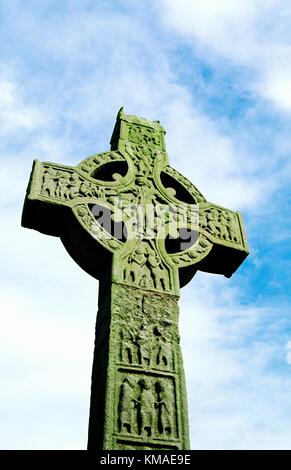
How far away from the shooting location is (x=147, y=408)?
381 centimetres

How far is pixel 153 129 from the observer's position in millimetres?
6141

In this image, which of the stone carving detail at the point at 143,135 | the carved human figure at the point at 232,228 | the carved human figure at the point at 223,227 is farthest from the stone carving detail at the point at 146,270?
the stone carving detail at the point at 143,135

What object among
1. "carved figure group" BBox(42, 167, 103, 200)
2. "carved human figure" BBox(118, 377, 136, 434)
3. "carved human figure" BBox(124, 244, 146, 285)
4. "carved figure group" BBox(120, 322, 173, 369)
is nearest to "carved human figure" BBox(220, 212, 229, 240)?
"carved human figure" BBox(124, 244, 146, 285)

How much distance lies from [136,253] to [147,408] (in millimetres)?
1464

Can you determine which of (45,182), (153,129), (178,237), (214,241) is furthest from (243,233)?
(45,182)

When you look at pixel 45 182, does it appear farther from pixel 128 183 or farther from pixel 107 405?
pixel 107 405

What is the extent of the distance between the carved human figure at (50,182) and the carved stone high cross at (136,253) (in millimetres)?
10

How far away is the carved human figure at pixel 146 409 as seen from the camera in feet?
12.2

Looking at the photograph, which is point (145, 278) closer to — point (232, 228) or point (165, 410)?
point (165, 410)

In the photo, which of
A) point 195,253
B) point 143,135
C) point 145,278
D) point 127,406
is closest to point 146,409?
point 127,406

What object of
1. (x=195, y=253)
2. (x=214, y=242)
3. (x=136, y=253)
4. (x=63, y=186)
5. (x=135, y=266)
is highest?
(x=63, y=186)

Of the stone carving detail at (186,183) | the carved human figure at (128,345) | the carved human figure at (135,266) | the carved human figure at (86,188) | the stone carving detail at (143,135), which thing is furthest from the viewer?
the stone carving detail at (143,135)

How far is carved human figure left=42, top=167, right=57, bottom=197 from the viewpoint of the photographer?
484cm

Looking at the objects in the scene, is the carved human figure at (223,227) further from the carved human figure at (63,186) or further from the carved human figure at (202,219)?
the carved human figure at (63,186)
